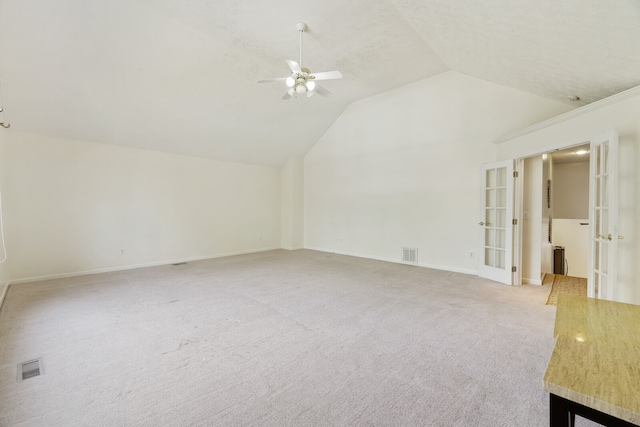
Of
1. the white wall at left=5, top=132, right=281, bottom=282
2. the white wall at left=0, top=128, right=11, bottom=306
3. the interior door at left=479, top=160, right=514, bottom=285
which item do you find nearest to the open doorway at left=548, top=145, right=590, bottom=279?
the interior door at left=479, top=160, right=514, bottom=285

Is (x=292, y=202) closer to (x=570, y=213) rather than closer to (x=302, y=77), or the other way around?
(x=302, y=77)

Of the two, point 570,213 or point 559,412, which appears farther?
point 570,213

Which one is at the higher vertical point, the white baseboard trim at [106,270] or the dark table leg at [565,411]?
the dark table leg at [565,411]

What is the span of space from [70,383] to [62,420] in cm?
44

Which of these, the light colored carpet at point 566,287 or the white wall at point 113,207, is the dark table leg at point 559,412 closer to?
the light colored carpet at point 566,287

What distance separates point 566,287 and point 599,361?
4.52 meters

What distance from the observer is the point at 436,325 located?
291 centimetres

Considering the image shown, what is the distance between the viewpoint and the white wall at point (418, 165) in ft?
16.2

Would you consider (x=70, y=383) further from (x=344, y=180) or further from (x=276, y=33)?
(x=344, y=180)

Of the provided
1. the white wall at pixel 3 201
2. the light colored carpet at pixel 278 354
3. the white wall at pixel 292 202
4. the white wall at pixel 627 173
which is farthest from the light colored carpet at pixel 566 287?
the white wall at pixel 3 201

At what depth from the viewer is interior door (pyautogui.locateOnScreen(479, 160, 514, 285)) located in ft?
14.4

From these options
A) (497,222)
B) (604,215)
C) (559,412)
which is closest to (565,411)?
(559,412)

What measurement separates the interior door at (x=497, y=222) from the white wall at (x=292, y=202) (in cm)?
489

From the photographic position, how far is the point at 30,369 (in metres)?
2.18
